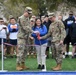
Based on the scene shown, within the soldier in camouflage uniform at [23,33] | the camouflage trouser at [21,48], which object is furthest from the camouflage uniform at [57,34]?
the camouflage trouser at [21,48]

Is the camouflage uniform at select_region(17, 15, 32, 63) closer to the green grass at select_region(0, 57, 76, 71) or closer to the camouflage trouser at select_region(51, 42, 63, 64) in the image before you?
the green grass at select_region(0, 57, 76, 71)

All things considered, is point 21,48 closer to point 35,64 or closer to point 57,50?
point 57,50

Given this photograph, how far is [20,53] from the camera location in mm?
11508

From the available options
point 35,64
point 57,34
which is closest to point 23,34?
point 57,34

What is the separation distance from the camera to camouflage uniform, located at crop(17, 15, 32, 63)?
444 inches

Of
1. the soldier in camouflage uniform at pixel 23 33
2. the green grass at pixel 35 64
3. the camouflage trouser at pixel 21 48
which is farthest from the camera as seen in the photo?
the green grass at pixel 35 64

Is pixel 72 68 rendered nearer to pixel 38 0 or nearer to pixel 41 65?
pixel 41 65

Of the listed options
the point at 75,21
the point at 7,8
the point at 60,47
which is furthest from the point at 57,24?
the point at 7,8

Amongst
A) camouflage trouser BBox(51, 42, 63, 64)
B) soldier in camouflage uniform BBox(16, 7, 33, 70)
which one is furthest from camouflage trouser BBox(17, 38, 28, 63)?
camouflage trouser BBox(51, 42, 63, 64)

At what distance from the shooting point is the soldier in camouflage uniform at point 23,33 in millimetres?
11266

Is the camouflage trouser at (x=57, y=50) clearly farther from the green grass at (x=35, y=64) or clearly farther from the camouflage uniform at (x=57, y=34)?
the green grass at (x=35, y=64)

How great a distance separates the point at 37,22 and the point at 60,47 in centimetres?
116

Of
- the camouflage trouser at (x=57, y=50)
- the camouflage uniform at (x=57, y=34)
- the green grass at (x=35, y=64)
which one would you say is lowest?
the green grass at (x=35, y=64)

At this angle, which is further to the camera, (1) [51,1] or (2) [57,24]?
(1) [51,1]
